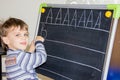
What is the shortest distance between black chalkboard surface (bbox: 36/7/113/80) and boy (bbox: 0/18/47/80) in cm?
18

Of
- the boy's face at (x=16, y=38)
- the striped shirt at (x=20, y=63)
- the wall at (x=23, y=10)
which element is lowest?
the striped shirt at (x=20, y=63)

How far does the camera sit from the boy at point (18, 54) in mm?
1580

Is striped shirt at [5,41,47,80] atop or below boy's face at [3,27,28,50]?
below

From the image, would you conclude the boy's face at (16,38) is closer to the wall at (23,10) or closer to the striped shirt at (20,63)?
the striped shirt at (20,63)

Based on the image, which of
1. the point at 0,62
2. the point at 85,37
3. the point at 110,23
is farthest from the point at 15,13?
the point at 110,23

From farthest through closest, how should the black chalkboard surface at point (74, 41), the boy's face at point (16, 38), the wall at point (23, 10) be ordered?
the wall at point (23, 10) → the boy's face at point (16, 38) → the black chalkboard surface at point (74, 41)

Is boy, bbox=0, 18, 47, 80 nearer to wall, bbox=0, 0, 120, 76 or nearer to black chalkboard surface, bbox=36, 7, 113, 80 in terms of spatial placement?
black chalkboard surface, bbox=36, 7, 113, 80

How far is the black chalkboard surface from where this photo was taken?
150 centimetres

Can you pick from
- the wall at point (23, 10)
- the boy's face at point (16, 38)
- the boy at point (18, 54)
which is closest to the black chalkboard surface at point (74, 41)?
the boy at point (18, 54)

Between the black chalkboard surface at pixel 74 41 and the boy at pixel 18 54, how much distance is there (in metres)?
0.18

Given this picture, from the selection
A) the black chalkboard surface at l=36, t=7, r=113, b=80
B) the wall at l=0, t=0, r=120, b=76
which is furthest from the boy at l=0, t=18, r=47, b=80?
the wall at l=0, t=0, r=120, b=76

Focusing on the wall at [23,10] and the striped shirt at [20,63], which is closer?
the striped shirt at [20,63]

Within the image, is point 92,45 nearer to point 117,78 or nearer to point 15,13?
point 117,78

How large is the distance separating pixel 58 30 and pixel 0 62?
93cm
